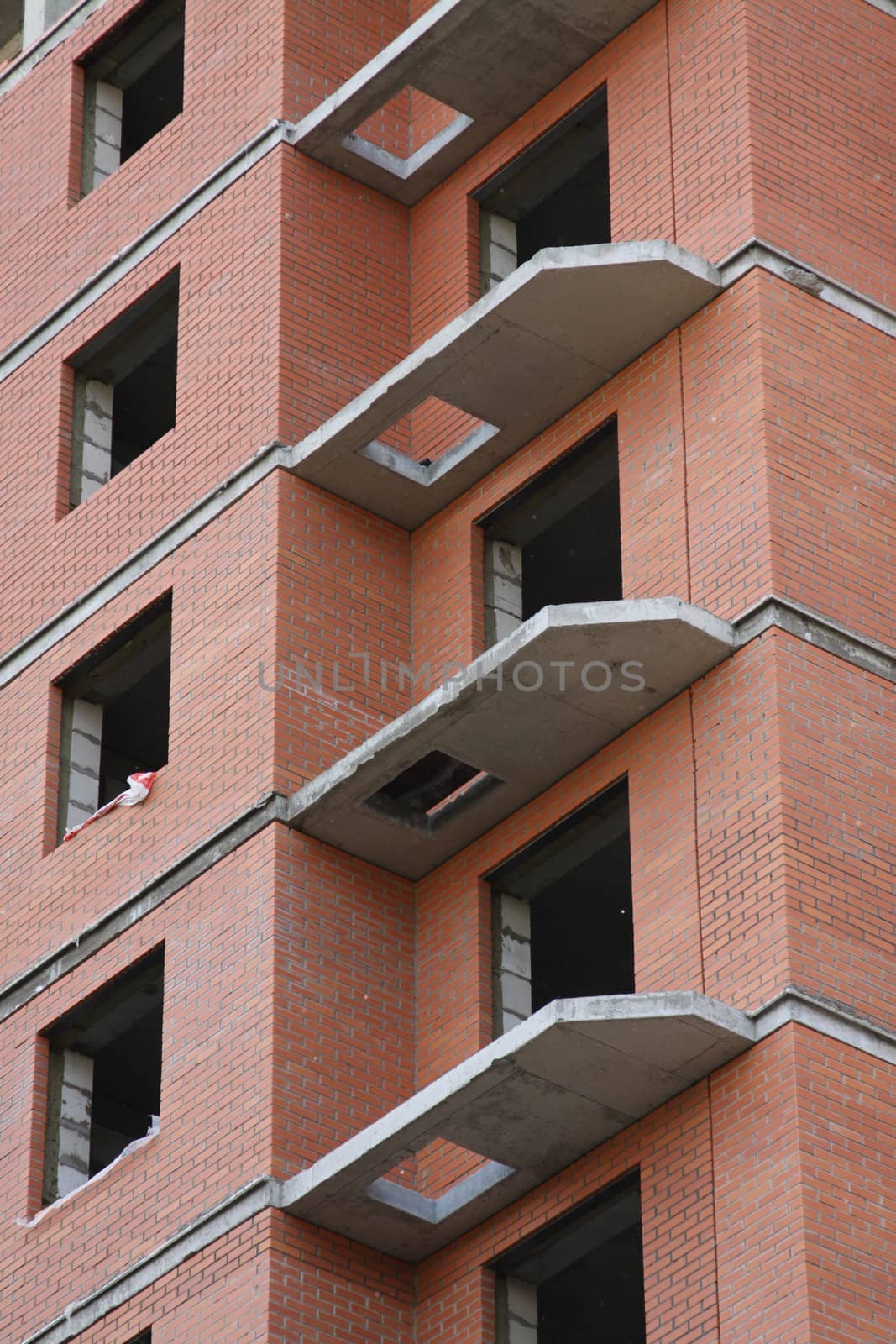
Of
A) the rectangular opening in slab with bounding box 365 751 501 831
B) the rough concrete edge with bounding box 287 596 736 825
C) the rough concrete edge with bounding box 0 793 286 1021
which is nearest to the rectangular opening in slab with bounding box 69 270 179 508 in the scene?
the rough concrete edge with bounding box 0 793 286 1021

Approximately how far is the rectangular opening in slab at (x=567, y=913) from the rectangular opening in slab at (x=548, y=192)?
5.27m

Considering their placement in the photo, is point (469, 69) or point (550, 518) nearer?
point (550, 518)

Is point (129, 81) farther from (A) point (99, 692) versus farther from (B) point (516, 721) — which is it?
(B) point (516, 721)

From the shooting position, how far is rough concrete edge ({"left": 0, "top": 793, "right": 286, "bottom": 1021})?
2341cm

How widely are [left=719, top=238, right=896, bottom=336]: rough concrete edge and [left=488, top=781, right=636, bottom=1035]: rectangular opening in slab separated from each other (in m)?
3.95

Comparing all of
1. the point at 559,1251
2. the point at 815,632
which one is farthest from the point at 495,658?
the point at 559,1251

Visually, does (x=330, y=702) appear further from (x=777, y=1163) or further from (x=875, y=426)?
(x=777, y=1163)

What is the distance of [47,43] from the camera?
102 feet

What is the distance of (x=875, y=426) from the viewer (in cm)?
2284

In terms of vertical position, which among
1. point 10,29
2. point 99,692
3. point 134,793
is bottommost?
point 134,793

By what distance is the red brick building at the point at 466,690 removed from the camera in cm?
2056

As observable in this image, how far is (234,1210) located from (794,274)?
7981 millimetres

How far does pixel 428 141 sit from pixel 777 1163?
1120 centimetres

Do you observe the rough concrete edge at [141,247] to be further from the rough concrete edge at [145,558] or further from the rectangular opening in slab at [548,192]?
the rough concrete edge at [145,558]
